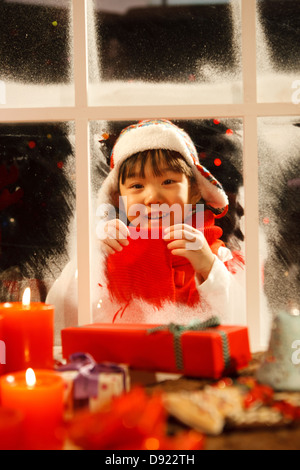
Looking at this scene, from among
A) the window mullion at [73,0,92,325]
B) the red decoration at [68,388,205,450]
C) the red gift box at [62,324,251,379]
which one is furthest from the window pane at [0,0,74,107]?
the red decoration at [68,388,205,450]

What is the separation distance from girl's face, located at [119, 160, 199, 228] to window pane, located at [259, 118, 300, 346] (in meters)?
0.20

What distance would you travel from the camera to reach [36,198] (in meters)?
1.29

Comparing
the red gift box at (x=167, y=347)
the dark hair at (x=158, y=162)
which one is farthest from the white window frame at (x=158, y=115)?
the red gift box at (x=167, y=347)

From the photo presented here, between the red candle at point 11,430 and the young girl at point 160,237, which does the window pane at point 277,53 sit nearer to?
the young girl at point 160,237

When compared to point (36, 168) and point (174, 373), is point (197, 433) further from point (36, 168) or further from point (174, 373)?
point (36, 168)

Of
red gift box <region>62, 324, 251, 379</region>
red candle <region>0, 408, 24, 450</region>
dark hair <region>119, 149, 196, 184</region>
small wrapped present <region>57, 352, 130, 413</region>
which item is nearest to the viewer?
red candle <region>0, 408, 24, 450</region>

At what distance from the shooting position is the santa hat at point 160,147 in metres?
1.22

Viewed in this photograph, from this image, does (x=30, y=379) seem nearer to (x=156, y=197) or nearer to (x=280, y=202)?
(x=156, y=197)

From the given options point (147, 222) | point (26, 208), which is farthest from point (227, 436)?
point (26, 208)

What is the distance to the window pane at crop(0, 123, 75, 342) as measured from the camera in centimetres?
129

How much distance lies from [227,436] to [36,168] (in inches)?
35.3

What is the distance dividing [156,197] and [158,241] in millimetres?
114

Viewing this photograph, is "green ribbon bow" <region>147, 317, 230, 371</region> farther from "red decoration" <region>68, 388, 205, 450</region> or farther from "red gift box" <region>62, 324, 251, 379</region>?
"red decoration" <region>68, 388, 205, 450</region>

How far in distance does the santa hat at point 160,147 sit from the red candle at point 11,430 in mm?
769
